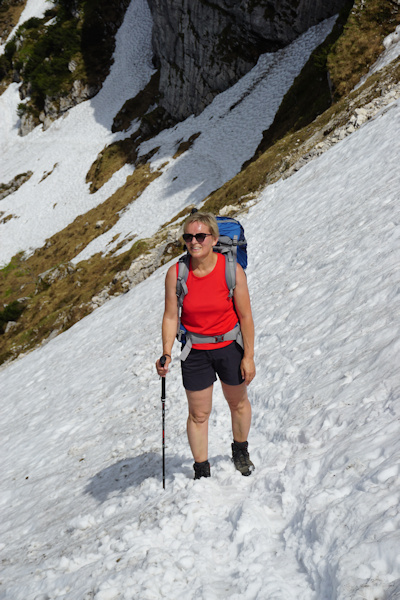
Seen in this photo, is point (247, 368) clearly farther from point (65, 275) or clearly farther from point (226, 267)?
point (65, 275)

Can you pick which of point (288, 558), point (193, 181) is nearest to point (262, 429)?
point (288, 558)

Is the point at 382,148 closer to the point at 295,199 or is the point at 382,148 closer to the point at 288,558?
the point at 295,199

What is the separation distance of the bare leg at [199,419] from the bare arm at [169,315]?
49 cm

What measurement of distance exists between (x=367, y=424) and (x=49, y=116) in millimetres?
81520

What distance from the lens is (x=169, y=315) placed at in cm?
484

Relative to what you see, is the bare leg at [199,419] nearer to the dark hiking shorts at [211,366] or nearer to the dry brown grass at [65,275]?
the dark hiking shorts at [211,366]

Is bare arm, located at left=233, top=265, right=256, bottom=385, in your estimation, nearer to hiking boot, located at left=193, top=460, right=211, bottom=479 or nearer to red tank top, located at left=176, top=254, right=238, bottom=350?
→ red tank top, located at left=176, top=254, right=238, bottom=350

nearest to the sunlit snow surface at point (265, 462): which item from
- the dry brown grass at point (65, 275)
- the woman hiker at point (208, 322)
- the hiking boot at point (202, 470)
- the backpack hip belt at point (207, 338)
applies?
the hiking boot at point (202, 470)

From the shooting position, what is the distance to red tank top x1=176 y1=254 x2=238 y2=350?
4.58 metres

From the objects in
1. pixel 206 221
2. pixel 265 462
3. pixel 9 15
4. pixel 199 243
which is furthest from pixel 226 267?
pixel 9 15

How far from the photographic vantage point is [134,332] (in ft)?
46.8

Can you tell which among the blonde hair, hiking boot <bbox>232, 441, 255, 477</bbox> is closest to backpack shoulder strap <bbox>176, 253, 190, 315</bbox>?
the blonde hair

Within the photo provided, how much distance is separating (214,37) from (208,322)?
180ft

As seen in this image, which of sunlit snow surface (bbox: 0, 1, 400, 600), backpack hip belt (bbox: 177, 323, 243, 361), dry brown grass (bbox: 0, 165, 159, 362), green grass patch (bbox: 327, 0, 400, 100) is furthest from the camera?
dry brown grass (bbox: 0, 165, 159, 362)
